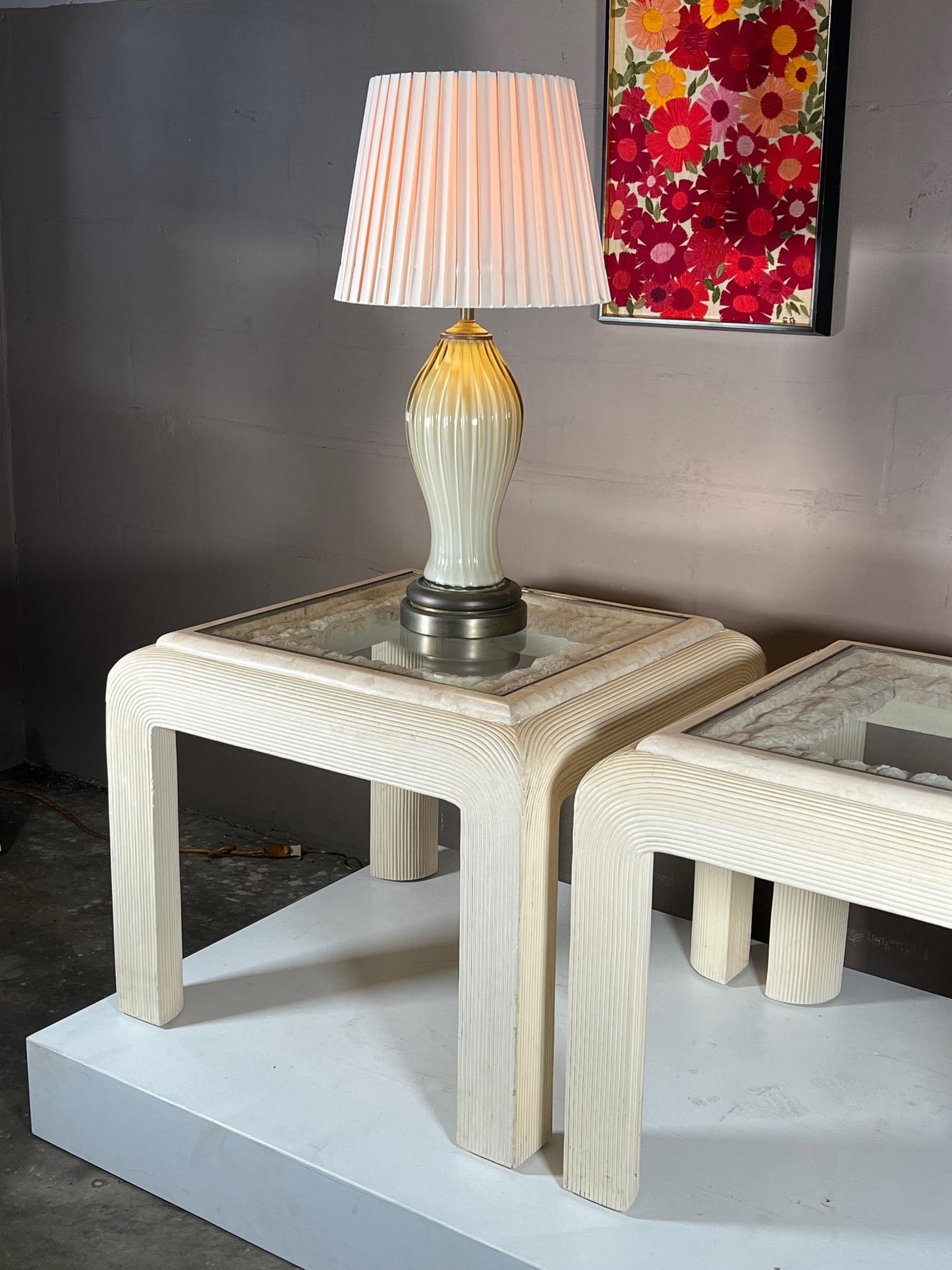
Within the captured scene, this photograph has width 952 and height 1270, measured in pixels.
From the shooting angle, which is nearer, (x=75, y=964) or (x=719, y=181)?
(x=719, y=181)

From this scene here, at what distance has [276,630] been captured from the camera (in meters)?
1.74

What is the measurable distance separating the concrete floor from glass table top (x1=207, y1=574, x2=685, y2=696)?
0.69 meters

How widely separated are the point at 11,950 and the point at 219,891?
38 cm

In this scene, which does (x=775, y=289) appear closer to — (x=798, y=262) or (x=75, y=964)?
(x=798, y=262)

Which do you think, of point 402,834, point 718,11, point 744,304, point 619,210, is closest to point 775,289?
point 744,304

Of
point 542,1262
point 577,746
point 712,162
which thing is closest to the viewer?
point 542,1262

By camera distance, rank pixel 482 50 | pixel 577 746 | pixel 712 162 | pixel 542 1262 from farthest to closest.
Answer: pixel 482 50
pixel 712 162
pixel 577 746
pixel 542 1262

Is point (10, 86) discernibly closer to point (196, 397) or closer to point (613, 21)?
point (196, 397)

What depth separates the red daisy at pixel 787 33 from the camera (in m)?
1.75

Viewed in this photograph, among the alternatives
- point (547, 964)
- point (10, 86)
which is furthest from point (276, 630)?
point (10, 86)

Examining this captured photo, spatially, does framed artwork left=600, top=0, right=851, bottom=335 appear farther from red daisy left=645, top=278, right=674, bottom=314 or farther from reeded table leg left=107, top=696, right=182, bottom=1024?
reeded table leg left=107, top=696, right=182, bottom=1024

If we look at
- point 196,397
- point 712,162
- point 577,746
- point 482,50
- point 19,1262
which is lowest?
point 19,1262

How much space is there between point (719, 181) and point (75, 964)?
1548mm

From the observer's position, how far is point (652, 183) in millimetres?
1914
